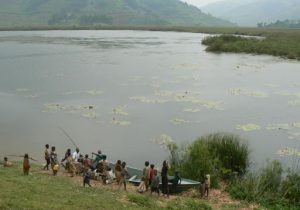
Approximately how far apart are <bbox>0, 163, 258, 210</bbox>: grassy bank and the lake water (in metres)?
5.61

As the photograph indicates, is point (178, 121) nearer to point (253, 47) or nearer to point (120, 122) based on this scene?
point (120, 122)

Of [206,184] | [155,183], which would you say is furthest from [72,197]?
[206,184]

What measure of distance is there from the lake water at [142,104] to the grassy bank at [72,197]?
5.61 meters

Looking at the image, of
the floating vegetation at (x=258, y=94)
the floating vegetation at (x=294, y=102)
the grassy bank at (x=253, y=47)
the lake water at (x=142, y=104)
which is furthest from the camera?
the grassy bank at (x=253, y=47)

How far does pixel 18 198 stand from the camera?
573 inches

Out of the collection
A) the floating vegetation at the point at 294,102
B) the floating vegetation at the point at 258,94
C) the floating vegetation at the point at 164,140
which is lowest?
the floating vegetation at the point at 164,140

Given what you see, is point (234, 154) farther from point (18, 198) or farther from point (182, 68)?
point (182, 68)

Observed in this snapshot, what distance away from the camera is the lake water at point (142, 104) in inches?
1087

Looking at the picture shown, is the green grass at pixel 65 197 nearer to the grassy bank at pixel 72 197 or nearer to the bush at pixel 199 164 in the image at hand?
the grassy bank at pixel 72 197

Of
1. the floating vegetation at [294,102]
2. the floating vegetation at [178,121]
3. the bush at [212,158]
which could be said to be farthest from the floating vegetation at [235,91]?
the bush at [212,158]

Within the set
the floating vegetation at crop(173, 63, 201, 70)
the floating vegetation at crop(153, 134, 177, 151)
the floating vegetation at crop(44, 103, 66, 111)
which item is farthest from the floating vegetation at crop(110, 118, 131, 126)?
the floating vegetation at crop(173, 63, 201, 70)

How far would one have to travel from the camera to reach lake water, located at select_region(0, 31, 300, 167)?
27.6 meters

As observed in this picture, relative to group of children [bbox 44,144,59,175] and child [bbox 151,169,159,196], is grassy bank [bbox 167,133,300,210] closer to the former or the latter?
child [bbox 151,169,159,196]

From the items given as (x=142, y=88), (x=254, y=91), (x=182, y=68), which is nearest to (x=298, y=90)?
(x=254, y=91)
